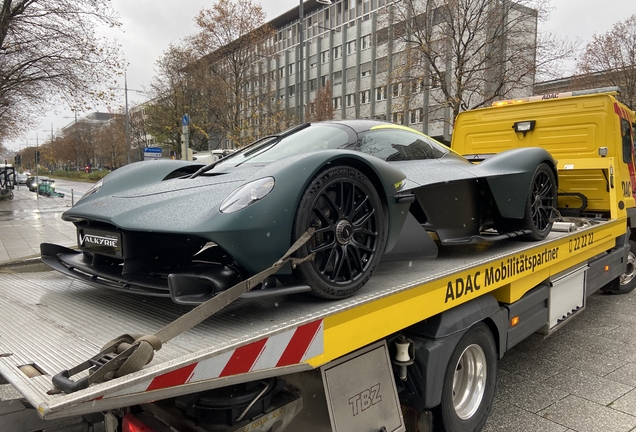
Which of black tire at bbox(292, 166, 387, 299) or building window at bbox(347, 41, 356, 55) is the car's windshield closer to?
black tire at bbox(292, 166, 387, 299)

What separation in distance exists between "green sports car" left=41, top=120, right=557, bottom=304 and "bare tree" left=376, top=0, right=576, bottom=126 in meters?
12.9

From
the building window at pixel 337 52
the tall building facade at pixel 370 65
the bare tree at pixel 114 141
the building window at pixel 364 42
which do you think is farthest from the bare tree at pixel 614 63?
the bare tree at pixel 114 141

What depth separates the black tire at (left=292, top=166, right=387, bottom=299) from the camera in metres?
2.12

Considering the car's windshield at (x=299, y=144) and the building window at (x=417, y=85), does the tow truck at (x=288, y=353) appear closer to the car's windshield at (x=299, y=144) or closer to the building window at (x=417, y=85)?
the car's windshield at (x=299, y=144)

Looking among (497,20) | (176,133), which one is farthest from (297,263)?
(176,133)

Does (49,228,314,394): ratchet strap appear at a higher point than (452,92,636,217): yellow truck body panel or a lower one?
lower

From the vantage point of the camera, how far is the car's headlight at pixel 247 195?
2.05 meters

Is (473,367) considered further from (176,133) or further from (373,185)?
(176,133)

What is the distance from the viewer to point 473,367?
297cm

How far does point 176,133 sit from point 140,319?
3433 centimetres

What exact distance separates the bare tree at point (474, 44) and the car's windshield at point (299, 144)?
1301 cm

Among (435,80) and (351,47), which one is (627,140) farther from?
(351,47)

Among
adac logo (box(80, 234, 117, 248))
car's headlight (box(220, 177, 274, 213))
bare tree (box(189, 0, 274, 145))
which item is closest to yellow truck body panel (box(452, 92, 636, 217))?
car's headlight (box(220, 177, 274, 213))

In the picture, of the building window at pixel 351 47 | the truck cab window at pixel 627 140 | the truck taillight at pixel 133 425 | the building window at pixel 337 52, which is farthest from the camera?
the building window at pixel 337 52
